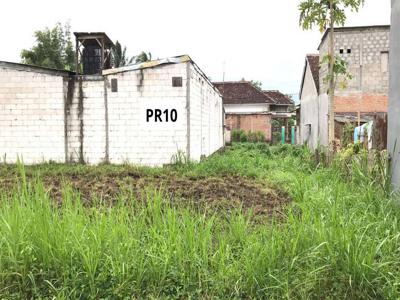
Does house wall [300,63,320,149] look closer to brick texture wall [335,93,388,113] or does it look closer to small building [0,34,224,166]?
brick texture wall [335,93,388,113]

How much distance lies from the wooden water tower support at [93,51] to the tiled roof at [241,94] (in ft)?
64.8

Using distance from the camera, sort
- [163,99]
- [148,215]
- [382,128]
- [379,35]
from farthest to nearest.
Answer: [379,35] → [163,99] → [382,128] → [148,215]

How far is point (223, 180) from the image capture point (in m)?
8.36

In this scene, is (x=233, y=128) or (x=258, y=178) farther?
(x=233, y=128)

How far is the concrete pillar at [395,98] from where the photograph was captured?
16.1ft

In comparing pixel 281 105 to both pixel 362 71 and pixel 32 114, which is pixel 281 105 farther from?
pixel 32 114

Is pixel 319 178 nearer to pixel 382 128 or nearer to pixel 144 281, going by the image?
pixel 382 128

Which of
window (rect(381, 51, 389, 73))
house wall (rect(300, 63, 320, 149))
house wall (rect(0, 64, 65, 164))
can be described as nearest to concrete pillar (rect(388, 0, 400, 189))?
house wall (rect(0, 64, 65, 164))

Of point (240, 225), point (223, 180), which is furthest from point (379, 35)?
point (240, 225)

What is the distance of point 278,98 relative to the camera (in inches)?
1452

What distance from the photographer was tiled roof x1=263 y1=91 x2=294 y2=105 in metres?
35.4

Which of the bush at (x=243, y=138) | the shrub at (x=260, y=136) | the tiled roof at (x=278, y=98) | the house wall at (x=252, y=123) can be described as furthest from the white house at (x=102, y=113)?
the tiled roof at (x=278, y=98)

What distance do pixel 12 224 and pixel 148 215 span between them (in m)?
1.32

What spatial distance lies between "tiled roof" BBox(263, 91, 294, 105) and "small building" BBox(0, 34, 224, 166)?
979 inches
